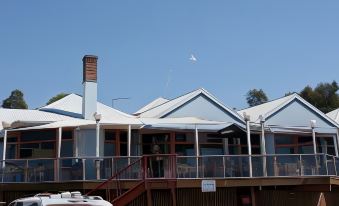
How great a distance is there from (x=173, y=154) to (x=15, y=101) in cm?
7185

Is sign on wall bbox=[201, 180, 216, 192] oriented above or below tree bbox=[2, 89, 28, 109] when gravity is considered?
below

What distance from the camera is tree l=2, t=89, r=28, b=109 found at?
87.7 metres

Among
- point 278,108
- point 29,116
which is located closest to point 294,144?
point 278,108

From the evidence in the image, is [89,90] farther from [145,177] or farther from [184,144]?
[145,177]

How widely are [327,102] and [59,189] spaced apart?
60005mm

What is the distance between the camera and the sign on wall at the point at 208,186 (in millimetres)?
22141

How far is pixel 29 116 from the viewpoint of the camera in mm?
28547

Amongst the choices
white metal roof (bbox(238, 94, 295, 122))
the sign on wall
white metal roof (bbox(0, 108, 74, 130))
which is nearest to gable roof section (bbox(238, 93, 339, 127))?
white metal roof (bbox(238, 94, 295, 122))

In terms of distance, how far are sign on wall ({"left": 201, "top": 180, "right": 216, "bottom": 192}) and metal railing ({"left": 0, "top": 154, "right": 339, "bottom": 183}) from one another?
0.37 meters

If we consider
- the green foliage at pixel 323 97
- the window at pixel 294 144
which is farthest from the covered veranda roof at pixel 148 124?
the green foliage at pixel 323 97

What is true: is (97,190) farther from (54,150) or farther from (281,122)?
(281,122)

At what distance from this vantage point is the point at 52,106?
3072 centimetres

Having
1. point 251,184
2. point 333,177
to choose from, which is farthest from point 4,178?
point 333,177

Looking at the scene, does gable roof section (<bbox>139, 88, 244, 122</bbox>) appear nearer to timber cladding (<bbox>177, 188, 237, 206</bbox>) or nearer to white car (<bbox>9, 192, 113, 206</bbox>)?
timber cladding (<bbox>177, 188, 237, 206</bbox>)
